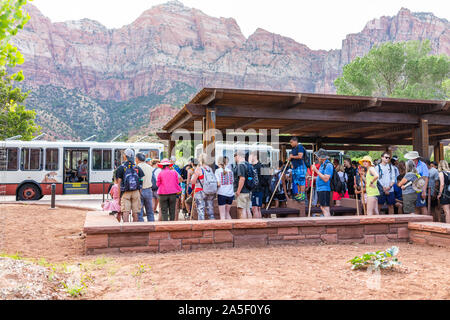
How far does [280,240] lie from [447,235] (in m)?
2.62

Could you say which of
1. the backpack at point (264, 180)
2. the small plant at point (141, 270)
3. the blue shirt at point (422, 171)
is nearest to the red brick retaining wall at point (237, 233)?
the small plant at point (141, 270)

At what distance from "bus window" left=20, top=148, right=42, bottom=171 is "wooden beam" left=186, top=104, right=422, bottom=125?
10922mm

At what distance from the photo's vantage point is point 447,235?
551 cm

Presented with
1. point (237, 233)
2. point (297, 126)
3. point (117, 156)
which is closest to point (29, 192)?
point (117, 156)

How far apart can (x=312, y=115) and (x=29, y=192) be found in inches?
520

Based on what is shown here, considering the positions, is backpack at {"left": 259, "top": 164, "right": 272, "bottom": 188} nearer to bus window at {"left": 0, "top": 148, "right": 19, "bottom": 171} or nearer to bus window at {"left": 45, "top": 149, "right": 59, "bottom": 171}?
bus window at {"left": 45, "top": 149, "right": 59, "bottom": 171}

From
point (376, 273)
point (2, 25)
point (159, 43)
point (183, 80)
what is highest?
point (159, 43)

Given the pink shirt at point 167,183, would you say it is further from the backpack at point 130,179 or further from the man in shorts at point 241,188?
the man in shorts at point 241,188

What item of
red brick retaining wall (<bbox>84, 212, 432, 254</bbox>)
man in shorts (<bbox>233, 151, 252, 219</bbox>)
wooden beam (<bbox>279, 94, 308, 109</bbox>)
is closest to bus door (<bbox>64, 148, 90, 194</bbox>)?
wooden beam (<bbox>279, 94, 308, 109</bbox>)

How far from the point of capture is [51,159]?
16.4 m

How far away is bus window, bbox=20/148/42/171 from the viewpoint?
16.1 metres
